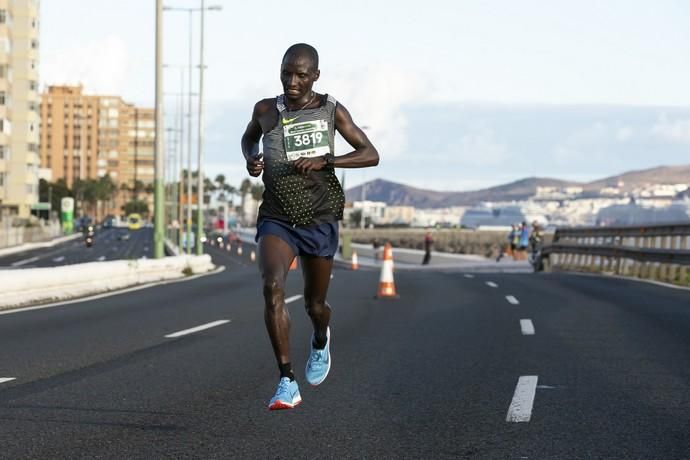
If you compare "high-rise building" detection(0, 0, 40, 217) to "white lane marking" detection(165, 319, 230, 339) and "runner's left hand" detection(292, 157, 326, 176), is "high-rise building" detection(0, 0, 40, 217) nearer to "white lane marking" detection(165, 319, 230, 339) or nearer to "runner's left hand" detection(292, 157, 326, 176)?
"white lane marking" detection(165, 319, 230, 339)

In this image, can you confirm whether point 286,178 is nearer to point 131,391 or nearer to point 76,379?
point 131,391

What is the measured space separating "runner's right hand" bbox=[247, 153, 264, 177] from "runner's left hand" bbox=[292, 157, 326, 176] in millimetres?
221

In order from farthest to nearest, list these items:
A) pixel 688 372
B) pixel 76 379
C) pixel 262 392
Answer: pixel 688 372 < pixel 76 379 < pixel 262 392

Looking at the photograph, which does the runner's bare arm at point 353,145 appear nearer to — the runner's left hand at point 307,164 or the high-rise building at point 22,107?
the runner's left hand at point 307,164

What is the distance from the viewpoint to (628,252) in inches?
1180

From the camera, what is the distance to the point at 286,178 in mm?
6508

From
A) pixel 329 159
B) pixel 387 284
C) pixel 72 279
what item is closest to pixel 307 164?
pixel 329 159

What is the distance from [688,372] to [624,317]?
585 centimetres

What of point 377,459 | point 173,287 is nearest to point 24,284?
point 173,287

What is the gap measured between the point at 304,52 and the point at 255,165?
0.71 meters

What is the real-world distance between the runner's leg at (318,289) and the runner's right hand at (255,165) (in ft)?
1.97

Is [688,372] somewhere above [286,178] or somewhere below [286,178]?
below

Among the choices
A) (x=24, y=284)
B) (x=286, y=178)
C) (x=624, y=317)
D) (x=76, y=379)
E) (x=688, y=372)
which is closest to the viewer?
(x=286, y=178)

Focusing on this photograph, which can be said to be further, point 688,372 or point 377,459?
point 688,372
